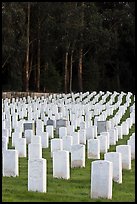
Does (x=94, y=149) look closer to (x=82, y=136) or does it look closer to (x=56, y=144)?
(x=56, y=144)

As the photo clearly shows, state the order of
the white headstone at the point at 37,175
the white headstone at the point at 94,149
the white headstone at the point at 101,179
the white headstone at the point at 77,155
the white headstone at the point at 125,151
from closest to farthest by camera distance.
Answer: the white headstone at the point at 101,179, the white headstone at the point at 37,175, the white headstone at the point at 125,151, the white headstone at the point at 77,155, the white headstone at the point at 94,149

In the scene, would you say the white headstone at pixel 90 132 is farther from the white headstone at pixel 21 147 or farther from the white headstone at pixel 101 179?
the white headstone at pixel 101 179

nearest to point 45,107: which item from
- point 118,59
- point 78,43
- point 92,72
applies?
point 78,43

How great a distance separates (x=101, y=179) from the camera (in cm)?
912

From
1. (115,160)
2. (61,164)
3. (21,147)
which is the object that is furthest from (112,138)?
(115,160)

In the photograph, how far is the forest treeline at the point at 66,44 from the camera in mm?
42344

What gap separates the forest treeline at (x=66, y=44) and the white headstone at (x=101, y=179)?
1204 inches

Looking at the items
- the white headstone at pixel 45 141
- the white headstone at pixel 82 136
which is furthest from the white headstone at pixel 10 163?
the white headstone at pixel 82 136

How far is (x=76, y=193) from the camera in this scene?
970 cm

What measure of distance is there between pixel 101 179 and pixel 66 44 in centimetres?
3805

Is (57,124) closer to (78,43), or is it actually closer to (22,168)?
(22,168)

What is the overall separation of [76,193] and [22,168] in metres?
→ 2.38

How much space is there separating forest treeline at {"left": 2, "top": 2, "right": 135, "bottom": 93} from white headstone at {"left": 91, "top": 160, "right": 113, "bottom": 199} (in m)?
30.6

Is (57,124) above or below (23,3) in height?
below
